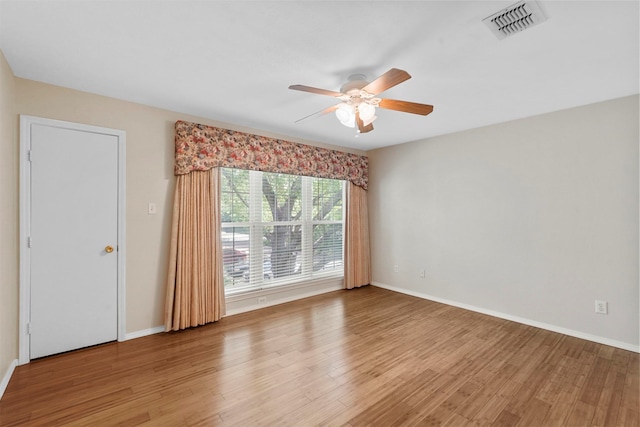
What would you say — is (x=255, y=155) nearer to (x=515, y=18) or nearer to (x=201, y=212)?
(x=201, y=212)

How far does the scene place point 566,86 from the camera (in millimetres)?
2680

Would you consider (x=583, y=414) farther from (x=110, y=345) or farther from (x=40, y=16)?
(x=40, y=16)

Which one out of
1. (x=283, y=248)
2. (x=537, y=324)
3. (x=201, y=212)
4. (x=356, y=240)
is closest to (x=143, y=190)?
(x=201, y=212)

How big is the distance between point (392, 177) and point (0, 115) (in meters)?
4.57

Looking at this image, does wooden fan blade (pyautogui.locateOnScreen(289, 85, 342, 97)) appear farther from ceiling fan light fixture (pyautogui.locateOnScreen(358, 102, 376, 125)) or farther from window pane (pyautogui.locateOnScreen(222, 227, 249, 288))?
window pane (pyautogui.locateOnScreen(222, 227, 249, 288))

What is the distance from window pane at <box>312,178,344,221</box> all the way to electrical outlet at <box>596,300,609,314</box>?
11.1 ft

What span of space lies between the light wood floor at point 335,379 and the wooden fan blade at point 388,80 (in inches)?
87.0

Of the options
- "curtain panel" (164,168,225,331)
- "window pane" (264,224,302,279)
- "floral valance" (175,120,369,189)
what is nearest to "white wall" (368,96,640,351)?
"floral valance" (175,120,369,189)

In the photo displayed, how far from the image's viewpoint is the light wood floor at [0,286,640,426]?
1.96 metres

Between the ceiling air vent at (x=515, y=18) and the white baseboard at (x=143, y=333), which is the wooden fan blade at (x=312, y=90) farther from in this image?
the white baseboard at (x=143, y=333)

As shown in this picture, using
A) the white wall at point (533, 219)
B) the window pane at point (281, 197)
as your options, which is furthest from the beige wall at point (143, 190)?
the white wall at point (533, 219)

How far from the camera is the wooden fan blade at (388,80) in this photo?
74.3 inches

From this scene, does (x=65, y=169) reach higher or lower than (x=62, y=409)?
higher

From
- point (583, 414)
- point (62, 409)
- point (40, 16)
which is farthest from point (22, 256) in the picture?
point (583, 414)
